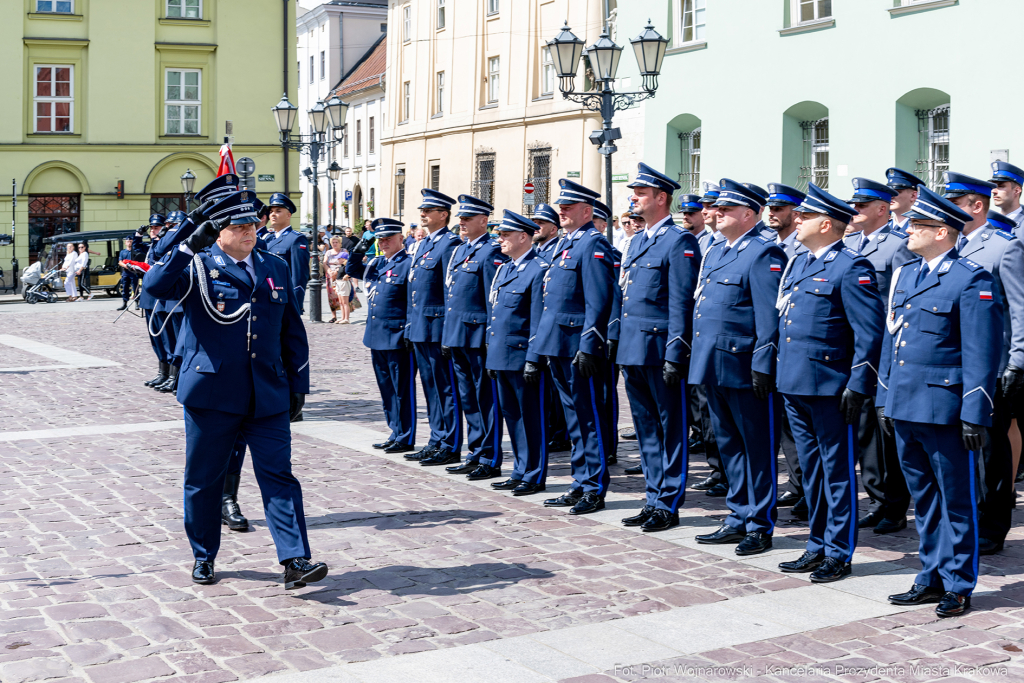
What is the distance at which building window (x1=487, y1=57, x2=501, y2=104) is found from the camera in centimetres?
3928

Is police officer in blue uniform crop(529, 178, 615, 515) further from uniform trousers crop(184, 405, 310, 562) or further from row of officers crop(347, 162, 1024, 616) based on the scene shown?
uniform trousers crop(184, 405, 310, 562)

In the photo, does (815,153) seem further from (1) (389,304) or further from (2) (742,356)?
(2) (742,356)

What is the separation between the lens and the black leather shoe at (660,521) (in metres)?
7.54

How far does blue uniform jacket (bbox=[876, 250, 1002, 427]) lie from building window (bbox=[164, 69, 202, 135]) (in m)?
40.7

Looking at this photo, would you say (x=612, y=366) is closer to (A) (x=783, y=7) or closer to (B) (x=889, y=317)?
(B) (x=889, y=317)

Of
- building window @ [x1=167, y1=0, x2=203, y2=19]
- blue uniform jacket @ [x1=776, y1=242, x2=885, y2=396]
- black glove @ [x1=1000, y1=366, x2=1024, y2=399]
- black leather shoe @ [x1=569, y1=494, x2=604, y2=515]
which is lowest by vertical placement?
black leather shoe @ [x1=569, y1=494, x2=604, y2=515]

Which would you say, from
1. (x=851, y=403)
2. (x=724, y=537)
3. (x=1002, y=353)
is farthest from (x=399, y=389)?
(x=1002, y=353)

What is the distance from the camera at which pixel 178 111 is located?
43.6 metres

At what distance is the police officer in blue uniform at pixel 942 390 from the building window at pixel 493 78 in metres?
34.0

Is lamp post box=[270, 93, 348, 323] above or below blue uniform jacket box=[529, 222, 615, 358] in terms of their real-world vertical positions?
above

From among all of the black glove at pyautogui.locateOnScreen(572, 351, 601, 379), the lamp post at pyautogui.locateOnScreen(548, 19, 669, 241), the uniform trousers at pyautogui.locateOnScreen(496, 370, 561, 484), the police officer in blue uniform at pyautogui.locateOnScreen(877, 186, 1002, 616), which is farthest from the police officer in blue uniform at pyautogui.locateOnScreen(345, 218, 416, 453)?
the police officer in blue uniform at pyautogui.locateOnScreen(877, 186, 1002, 616)

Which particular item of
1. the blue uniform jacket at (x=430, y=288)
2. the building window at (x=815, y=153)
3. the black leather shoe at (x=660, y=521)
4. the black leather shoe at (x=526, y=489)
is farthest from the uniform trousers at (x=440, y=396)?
the building window at (x=815, y=153)

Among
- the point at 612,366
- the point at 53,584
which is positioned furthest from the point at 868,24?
the point at 53,584

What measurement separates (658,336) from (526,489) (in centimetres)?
166
